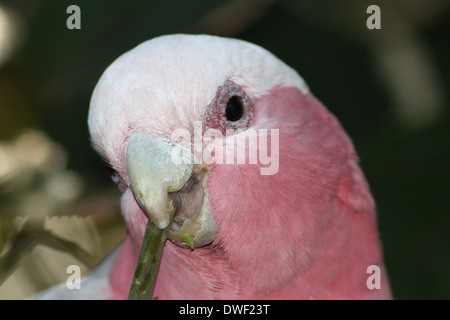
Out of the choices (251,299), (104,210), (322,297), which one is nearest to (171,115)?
(251,299)

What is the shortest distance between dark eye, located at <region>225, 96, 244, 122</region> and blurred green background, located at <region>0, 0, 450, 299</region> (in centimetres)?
70

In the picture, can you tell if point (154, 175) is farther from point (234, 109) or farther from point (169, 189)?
point (234, 109)

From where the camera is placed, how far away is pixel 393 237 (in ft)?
5.91

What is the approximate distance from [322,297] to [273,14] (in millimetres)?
1320

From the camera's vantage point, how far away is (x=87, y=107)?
1.92 meters

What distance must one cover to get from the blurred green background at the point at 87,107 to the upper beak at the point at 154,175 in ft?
2.76

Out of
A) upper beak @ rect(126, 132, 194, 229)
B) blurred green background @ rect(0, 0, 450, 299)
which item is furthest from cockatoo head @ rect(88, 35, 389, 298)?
blurred green background @ rect(0, 0, 450, 299)

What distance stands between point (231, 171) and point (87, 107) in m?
1.02

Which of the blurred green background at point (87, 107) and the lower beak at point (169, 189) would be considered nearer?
the lower beak at point (169, 189)

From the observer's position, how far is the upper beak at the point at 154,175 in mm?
952

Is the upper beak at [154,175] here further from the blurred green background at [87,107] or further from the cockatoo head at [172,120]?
the blurred green background at [87,107]

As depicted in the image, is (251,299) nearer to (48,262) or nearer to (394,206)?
(394,206)

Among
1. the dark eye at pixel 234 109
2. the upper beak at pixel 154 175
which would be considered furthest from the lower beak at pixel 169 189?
the dark eye at pixel 234 109

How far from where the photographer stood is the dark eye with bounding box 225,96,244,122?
42.7 inches
